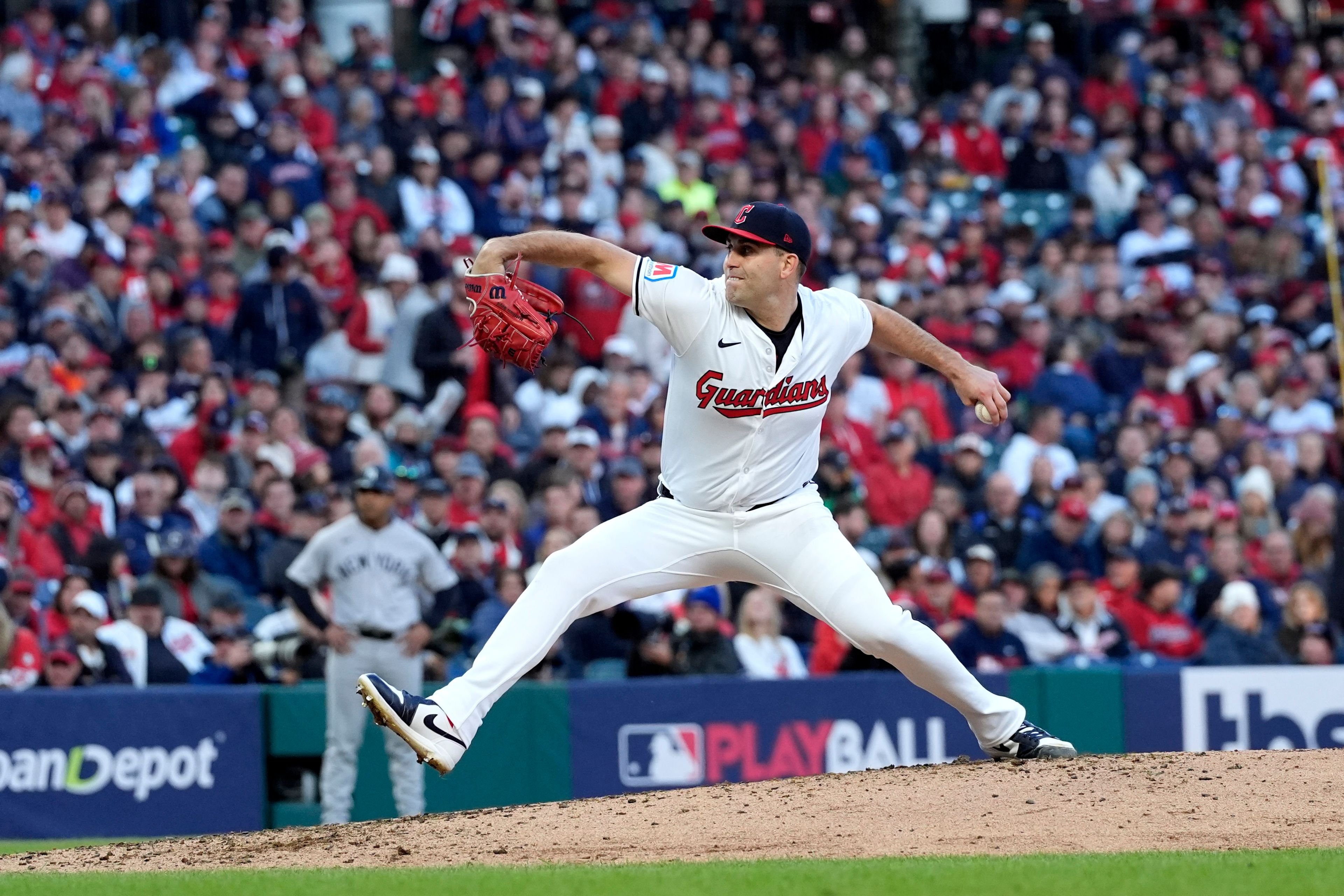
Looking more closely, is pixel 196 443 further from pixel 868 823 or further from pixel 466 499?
pixel 868 823

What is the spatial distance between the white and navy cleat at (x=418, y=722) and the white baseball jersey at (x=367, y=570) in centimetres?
384

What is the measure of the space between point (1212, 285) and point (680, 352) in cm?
1138

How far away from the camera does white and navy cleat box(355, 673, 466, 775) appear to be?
6.04 metres

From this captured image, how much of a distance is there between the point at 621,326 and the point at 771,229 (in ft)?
26.9

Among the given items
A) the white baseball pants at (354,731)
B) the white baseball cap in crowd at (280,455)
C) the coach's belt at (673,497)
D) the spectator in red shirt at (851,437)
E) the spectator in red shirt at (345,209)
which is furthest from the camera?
the spectator in red shirt at (345,209)

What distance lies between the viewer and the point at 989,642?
11.3 m

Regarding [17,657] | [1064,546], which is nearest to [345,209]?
[17,657]

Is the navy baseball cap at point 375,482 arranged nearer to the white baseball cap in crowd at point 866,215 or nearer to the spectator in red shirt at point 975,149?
the white baseball cap in crowd at point 866,215

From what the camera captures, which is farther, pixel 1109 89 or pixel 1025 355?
pixel 1109 89

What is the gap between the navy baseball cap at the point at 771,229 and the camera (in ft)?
20.8

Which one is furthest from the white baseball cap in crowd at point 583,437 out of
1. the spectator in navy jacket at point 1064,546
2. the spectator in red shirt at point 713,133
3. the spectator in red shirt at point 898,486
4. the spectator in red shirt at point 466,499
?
the spectator in red shirt at point 713,133

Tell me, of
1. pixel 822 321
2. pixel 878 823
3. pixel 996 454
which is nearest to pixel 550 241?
pixel 822 321

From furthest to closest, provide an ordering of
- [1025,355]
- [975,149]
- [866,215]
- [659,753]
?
[975,149] → [866,215] → [1025,355] → [659,753]

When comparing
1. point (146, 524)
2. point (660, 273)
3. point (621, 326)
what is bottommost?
point (146, 524)
